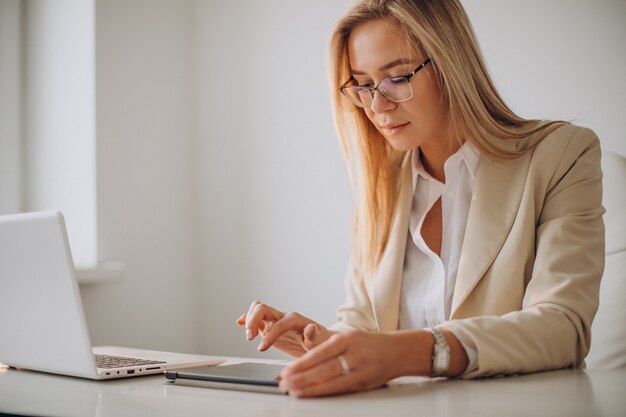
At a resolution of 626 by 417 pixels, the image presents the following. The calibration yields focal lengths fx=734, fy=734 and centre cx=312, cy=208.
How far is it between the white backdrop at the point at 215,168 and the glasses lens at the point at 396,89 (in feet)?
A: 2.63

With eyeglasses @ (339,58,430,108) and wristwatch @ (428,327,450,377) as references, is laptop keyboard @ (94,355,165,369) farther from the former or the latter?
eyeglasses @ (339,58,430,108)

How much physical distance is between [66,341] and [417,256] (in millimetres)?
795

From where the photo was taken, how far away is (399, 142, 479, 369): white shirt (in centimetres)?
151

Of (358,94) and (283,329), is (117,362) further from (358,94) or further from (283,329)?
(358,94)

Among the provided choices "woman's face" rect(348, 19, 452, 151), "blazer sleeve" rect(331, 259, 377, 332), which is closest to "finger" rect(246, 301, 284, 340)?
"blazer sleeve" rect(331, 259, 377, 332)

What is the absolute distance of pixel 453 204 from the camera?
61.9 inches

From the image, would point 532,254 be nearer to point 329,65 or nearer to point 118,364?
point 329,65

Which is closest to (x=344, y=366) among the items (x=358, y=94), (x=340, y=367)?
(x=340, y=367)

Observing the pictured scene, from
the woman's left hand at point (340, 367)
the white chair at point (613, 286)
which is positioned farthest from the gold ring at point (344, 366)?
the white chair at point (613, 286)

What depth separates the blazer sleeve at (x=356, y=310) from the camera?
1.64 metres

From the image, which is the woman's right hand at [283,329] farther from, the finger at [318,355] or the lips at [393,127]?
the lips at [393,127]

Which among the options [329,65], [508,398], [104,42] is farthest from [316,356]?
[104,42]

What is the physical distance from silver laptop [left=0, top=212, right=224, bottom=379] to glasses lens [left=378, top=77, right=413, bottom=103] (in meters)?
0.64

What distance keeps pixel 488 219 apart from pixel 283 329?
0.48 meters
